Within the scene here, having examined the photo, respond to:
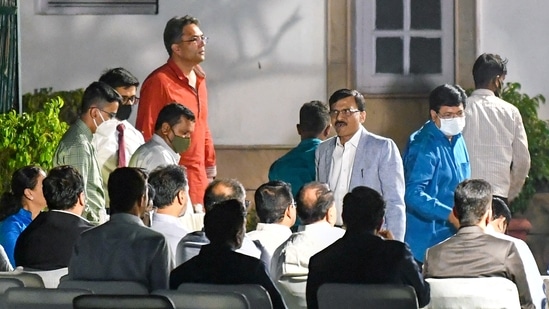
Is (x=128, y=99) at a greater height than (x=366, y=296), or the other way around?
(x=128, y=99)

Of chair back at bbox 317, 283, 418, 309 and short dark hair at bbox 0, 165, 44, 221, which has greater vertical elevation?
short dark hair at bbox 0, 165, 44, 221

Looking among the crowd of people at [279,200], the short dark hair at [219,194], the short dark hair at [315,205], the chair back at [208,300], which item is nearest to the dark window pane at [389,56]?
the crowd of people at [279,200]

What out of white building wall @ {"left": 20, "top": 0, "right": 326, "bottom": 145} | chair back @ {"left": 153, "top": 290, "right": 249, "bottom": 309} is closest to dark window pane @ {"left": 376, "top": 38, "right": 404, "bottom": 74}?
white building wall @ {"left": 20, "top": 0, "right": 326, "bottom": 145}

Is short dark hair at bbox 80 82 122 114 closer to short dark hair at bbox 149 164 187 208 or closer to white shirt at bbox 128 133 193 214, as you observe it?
white shirt at bbox 128 133 193 214

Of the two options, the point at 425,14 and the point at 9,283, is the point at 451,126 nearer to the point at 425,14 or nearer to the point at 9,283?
the point at 9,283

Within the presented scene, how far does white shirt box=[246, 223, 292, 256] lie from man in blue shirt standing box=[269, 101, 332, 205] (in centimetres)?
116

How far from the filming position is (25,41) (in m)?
13.7

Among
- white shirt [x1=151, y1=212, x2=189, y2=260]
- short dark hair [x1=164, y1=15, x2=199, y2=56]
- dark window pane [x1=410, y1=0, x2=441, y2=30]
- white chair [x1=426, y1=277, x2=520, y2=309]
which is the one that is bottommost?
white chair [x1=426, y1=277, x2=520, y2=309]

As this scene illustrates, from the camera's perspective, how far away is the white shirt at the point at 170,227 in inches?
301

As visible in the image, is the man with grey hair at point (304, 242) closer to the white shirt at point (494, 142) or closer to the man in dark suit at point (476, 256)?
the man in dark suit at point (476, 256)

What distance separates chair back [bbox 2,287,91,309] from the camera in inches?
244

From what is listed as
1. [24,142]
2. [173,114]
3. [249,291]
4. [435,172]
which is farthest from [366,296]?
[24,142]

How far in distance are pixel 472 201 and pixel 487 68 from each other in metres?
2.59

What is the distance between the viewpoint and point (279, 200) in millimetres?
7918
